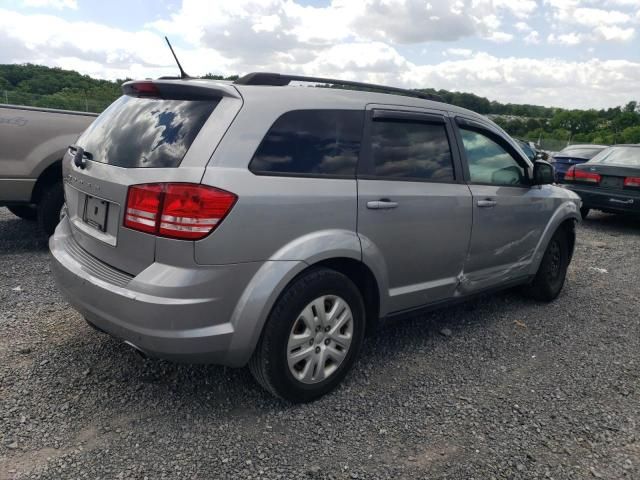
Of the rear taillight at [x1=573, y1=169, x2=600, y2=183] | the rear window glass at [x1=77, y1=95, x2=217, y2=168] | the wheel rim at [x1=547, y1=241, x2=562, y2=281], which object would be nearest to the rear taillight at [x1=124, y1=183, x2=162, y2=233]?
the rear window glass at [x1=77, y1=95, x2=217, y2=168]

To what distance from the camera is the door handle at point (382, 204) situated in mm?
2967

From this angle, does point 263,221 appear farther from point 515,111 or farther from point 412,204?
point 515,111

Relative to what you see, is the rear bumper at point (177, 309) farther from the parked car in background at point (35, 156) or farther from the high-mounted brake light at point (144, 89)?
the parked car in background at point (35, 156)

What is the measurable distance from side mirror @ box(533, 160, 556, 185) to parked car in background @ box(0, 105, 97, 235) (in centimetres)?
445

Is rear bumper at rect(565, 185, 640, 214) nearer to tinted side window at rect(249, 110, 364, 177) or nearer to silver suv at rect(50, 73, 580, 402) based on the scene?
silver suv at rect(50, 73, 580, 402)

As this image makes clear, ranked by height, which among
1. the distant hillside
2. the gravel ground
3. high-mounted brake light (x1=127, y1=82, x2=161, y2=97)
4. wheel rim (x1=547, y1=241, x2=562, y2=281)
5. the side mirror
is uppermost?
the distant hillside

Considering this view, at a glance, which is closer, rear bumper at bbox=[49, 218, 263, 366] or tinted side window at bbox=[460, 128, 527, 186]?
rear bumper at bbox=[49, 218, 263, 366]

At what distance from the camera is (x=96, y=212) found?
272 cm

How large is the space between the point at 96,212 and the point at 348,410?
174cm

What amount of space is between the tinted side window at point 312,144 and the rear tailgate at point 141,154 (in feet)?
0.79

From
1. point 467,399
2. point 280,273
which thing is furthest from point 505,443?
point 280,273

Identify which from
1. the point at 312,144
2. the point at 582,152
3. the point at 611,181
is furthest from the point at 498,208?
the point at 582,152

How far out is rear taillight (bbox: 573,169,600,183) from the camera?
29.9 feet

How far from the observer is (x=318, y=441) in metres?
2.62
